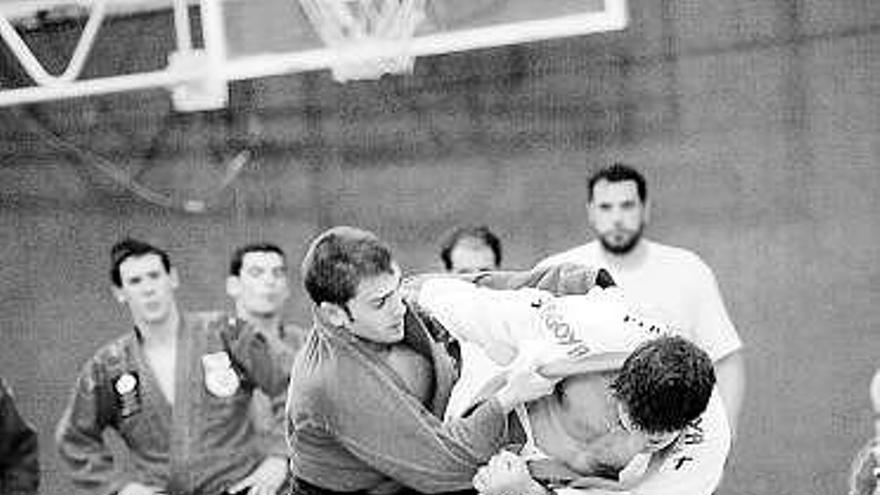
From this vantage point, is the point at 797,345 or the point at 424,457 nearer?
the point at 424,457

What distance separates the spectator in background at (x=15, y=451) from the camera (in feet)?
10.1

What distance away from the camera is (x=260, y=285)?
297cm

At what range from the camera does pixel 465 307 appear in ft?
8.51

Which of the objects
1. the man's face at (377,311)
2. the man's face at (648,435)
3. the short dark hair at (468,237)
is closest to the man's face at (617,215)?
the short dark hair at (468,237)

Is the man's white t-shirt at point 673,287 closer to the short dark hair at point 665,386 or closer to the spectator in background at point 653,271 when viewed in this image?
the spectator in background at point 653,271

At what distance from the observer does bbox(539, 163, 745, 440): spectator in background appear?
272 centimetres

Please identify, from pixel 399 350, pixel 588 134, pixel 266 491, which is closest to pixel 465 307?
pixel 399 350

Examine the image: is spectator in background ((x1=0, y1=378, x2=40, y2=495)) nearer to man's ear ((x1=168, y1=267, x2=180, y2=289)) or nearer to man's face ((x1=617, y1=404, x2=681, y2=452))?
man's ear ((x1=168, y1=267, x2=180, y2=289))

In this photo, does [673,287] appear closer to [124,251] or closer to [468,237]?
[468,237]

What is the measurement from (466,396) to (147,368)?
736 millimetres

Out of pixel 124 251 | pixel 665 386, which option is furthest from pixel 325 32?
pixel 665 386

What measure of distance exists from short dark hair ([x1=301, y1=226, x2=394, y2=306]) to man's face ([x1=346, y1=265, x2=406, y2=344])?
12mm

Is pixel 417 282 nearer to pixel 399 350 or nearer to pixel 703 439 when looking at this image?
pixel 399 350

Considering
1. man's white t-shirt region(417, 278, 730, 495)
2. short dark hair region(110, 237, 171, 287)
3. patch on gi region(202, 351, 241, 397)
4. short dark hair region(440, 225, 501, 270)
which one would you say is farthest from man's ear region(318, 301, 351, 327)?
short dark hair region(110, 237, 171, 287)
